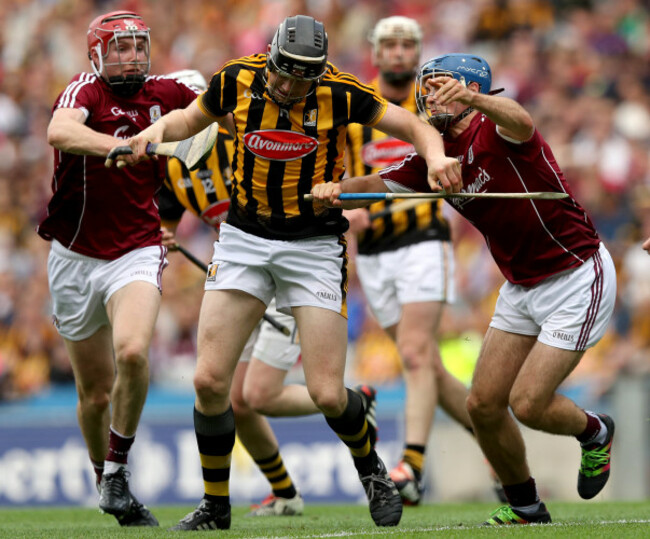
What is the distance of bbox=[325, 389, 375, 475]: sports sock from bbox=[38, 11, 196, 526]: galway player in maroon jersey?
106 cm

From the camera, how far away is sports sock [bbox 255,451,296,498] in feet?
23.3

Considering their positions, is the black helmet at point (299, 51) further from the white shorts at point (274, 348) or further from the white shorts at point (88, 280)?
the white shorts at point (274, 348)

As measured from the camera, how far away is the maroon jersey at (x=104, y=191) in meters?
6.41

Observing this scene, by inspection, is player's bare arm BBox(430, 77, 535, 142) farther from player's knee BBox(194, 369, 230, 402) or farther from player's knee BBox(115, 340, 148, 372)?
player's knee BBox(115, 340, 148, 372)

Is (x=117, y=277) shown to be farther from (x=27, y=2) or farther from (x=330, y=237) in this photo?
(x=27, y=2)

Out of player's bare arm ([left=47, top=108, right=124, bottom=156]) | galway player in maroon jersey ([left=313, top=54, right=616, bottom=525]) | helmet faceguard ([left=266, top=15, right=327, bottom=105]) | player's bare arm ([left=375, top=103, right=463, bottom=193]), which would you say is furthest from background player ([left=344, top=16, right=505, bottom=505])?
helmet faceguard ([left=266, top=15, right=327, bottom=105])

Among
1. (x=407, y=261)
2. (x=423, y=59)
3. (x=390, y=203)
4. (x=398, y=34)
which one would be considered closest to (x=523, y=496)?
(x=407, y=261)

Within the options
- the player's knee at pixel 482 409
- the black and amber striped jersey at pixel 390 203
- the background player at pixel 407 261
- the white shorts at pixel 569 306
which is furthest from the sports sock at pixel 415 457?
the white shorts at pixel 569 306

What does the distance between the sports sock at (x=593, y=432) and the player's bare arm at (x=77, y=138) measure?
256cm

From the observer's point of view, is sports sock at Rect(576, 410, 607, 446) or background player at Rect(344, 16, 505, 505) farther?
background player at Rect(344, 16, 505, 505)

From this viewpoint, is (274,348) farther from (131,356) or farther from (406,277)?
(131,356)

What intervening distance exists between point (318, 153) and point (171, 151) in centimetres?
68

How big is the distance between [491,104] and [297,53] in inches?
34.4

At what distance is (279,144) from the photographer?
5.55 meters
